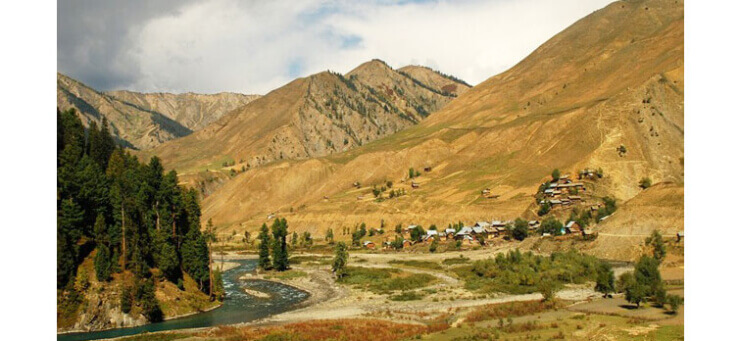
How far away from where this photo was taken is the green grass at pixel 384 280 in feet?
251

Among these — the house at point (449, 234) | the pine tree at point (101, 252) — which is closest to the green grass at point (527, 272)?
the house at point (449, 234)

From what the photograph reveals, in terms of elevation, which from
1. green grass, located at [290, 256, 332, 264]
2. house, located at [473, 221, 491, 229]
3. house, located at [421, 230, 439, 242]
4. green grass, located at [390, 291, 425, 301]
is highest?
house, located at [473, 221, 491, 229]

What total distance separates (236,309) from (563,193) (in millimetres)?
88539

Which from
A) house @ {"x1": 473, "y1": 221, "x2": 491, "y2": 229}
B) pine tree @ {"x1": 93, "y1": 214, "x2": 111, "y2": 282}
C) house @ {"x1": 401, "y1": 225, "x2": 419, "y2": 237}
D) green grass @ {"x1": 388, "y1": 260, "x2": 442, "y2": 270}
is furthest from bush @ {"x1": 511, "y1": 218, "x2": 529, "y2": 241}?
pine tree @ {"x1": 93, "y1": 214, "x2": 111, "y2": 282}

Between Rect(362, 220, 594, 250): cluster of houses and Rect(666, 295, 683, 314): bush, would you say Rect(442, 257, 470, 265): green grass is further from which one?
Rect(666, 295, 683, 314): bush

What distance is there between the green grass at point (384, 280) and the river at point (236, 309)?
30.9 ft

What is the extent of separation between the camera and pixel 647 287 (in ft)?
167

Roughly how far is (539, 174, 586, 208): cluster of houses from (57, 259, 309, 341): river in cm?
6964

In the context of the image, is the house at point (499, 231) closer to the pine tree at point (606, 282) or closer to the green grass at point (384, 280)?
the green grass at point (384, 280)

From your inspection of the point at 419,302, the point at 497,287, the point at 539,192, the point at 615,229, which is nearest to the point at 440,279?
the point at 497,287

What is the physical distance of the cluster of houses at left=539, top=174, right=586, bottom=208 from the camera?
123688mm

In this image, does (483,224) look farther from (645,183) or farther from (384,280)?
(384,280)

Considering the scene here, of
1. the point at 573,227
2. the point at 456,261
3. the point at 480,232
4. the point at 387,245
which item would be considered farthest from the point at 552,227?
the point at 387,245

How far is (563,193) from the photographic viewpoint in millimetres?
126938
